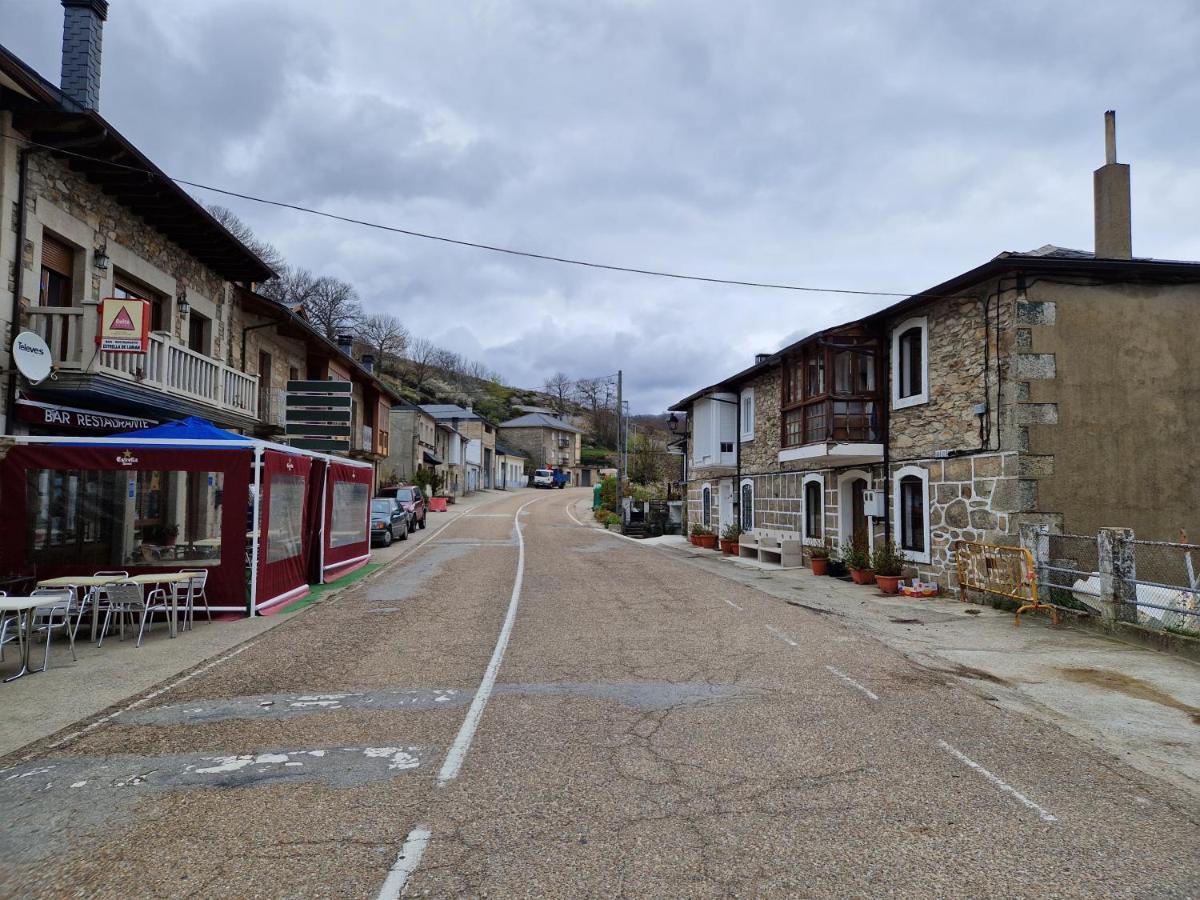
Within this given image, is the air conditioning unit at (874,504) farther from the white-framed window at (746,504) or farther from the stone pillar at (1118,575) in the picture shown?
the white-framed window at (746,504)

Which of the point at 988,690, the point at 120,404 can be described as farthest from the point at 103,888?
the point at 120,404

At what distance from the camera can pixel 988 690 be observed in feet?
23.0

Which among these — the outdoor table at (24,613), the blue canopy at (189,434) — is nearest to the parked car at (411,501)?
the blue canopy at (189,434)

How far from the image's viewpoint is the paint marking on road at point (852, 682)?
6.60 m

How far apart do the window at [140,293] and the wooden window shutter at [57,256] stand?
38.5 inches

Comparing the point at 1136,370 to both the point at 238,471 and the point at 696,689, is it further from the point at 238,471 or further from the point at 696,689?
the point at 238,471

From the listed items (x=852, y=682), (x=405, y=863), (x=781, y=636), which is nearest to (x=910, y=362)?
(x=781, y=636)

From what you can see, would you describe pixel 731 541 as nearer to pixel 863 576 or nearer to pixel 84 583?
pixel 863 576

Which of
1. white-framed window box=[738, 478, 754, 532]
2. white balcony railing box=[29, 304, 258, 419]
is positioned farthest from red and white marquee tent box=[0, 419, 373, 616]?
white-framed window box=[738, 478, 754, 532]

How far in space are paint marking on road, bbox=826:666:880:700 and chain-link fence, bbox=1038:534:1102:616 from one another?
538cm

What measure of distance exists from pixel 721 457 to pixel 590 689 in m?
19.0

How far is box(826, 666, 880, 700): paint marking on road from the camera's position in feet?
21.6

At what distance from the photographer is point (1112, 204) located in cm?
1365

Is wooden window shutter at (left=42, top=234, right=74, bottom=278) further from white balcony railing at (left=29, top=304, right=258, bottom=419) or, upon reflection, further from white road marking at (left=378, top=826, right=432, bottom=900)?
white road marking at (left=378, top=826, right=432, bottom=900)
